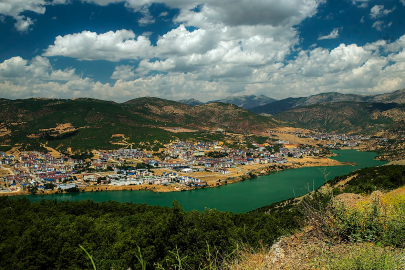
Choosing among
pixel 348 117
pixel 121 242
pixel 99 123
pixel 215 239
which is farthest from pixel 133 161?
pixel 348 117

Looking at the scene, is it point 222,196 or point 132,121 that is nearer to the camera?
point 222,196

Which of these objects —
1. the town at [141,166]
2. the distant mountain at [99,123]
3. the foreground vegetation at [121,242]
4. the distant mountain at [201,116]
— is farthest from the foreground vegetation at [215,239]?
the distant mountain at [201,116]

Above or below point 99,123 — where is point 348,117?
below

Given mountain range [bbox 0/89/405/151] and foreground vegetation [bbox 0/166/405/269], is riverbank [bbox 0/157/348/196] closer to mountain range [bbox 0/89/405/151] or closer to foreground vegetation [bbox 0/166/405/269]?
foreground vegetation [bbox 0/166/405/269]

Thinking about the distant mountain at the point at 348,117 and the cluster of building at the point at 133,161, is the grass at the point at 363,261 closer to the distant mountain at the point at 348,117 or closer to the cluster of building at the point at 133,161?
the cluster of building at the point at 133,161

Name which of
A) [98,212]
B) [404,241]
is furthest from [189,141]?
[404,241]

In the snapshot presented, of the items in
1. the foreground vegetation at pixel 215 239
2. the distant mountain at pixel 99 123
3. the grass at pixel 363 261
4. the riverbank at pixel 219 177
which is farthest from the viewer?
the distant mountain at pixel 99 123

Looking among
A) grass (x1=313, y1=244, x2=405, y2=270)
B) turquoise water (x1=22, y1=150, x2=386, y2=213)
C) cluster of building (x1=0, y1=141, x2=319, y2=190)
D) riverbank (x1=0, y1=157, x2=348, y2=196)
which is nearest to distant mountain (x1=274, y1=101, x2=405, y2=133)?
cluster of building (x1=0, y1=141, x2=319, y2=190)

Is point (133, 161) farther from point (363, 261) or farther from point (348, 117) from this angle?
point (348, 117)
